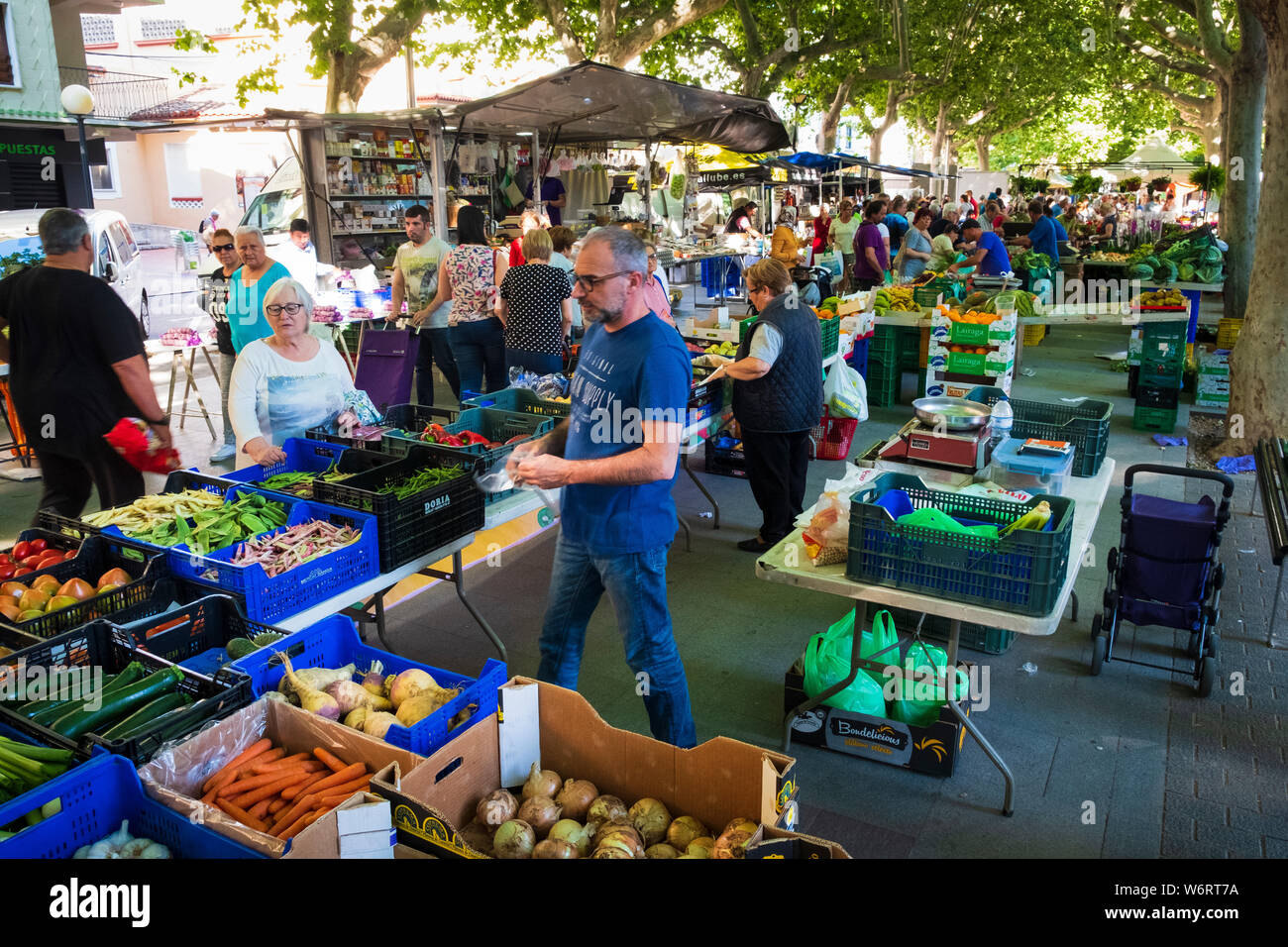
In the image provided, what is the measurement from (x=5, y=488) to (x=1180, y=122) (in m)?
46.3

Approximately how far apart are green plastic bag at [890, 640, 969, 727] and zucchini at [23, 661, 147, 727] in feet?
9.34

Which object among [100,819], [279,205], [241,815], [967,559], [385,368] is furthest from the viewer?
[279,205]

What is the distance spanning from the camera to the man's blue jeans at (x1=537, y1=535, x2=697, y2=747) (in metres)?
3.16

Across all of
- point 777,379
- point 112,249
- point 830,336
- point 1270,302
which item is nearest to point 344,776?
point 777,379

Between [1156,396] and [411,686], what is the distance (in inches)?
335

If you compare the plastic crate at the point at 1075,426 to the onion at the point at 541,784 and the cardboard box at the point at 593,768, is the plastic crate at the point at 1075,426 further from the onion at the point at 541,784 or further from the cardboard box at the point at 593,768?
the onion at the point at 541,784

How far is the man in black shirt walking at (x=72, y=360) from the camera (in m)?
4.30

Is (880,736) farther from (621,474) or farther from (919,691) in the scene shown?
(621,474)

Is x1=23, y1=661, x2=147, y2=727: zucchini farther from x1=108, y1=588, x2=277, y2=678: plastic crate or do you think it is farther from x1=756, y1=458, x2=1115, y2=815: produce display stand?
x1=756, y1=458, x2=1115, y2=815: produce display stand

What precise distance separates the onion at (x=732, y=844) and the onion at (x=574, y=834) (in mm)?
340

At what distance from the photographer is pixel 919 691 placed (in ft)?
12.7

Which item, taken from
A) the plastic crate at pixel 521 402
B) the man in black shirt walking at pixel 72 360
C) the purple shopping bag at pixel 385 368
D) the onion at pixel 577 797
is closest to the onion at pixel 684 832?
the onion at pixel 577 797

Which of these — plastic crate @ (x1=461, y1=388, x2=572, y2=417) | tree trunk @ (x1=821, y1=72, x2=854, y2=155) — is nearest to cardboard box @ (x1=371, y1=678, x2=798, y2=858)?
plastic crate @ (x1=461, y1=388, x2=572, y2=417)

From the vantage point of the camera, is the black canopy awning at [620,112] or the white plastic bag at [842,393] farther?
the black canopy awning at [620,112]
